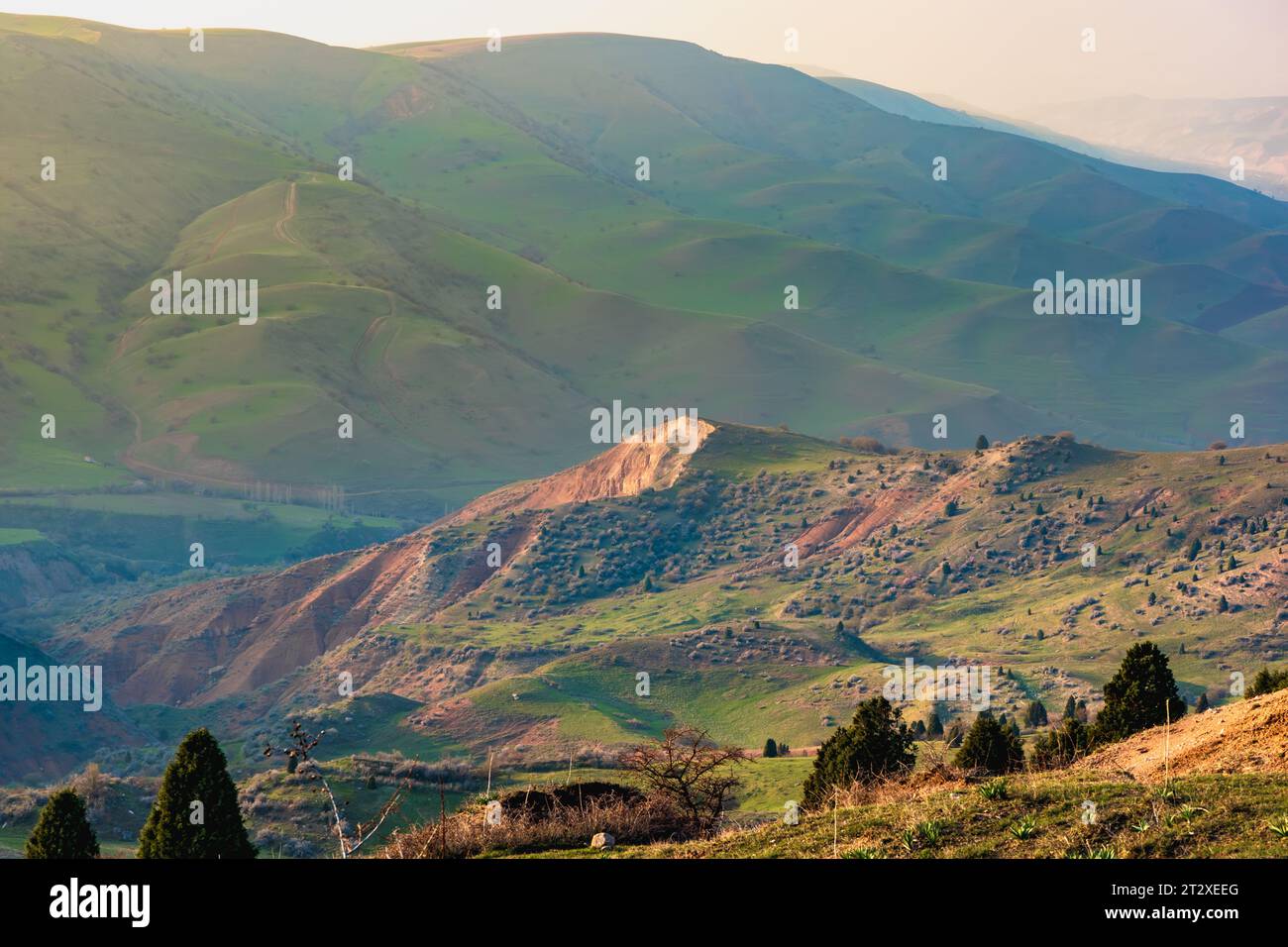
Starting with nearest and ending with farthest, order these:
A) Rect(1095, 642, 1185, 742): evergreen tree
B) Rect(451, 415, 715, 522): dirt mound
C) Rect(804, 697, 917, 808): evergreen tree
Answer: Rect(804, 697, 917, 808): evergreen tree → Rect(1095, 642, 1185, 742): evergreen tree → Rect(451, 415, 715, 522): dirt mound

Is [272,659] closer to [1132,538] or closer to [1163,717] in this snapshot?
[1132,538]

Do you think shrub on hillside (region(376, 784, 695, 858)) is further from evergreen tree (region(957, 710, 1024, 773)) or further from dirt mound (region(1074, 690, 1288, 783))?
evergreen tree (region(957, 710, 1024, 773))

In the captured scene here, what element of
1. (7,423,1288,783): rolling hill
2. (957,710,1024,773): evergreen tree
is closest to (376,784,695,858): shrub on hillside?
(957,710,1024,773): evergreen tree

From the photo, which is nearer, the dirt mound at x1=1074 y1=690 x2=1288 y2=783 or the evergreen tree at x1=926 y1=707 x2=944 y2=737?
the dirt mound at x1=1074 y1=690 x2=1288 y2=783

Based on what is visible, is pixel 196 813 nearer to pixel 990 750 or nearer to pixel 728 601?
pixel 990 750

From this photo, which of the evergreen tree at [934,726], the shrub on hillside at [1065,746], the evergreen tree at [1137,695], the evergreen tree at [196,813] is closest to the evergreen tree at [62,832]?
the evergreen tree at [196,813]

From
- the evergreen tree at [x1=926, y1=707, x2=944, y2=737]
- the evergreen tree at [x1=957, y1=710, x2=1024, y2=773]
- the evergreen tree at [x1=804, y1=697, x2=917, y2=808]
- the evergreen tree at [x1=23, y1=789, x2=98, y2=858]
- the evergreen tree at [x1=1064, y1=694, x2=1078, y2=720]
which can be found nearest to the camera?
the evergreen tree at [x1=23, y1=789, x2=98, y2=858]

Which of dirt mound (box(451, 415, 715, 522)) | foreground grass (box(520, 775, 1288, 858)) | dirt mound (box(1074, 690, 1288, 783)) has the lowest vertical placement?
foreground grass (box(520, 775, 1288, 858))

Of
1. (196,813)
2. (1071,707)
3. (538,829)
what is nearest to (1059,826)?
(538,829)
